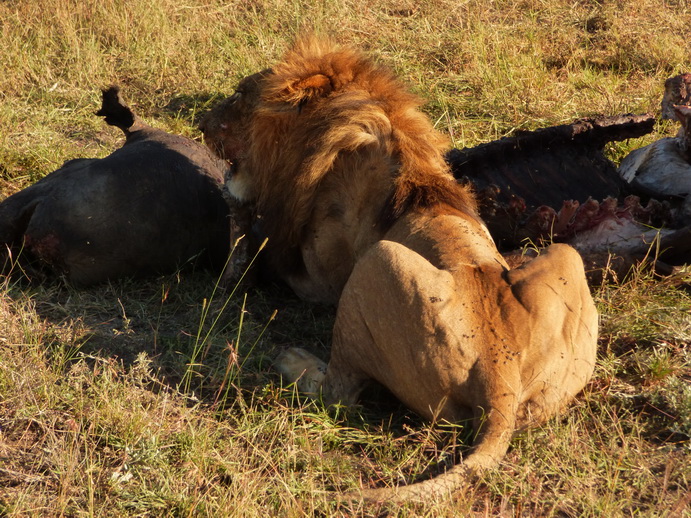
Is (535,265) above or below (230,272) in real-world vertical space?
above

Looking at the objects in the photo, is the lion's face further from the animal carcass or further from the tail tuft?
the tail tuft

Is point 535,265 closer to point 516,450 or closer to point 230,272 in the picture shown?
point 516,450

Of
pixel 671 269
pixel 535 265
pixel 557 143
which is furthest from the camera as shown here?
pixel 557 143

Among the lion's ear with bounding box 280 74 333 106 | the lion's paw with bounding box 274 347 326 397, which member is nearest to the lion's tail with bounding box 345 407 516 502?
the lion's paw with bounding box 274 347 326 397

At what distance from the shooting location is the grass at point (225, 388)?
9.07 feet

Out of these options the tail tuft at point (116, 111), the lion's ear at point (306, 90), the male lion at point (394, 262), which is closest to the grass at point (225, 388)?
the male lion at point (394, 262)

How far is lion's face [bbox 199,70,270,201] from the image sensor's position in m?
4.04

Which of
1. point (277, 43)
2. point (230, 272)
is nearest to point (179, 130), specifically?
point (277, 43)

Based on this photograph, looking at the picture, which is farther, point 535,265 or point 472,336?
point 535,265

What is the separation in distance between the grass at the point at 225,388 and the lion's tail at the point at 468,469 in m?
0.05

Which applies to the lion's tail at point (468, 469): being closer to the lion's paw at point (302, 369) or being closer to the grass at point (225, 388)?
the grass at point (225, 388)

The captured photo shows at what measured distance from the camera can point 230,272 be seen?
13.8 ft

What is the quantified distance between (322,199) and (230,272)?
720mm

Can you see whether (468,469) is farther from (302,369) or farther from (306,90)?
(306,90)
